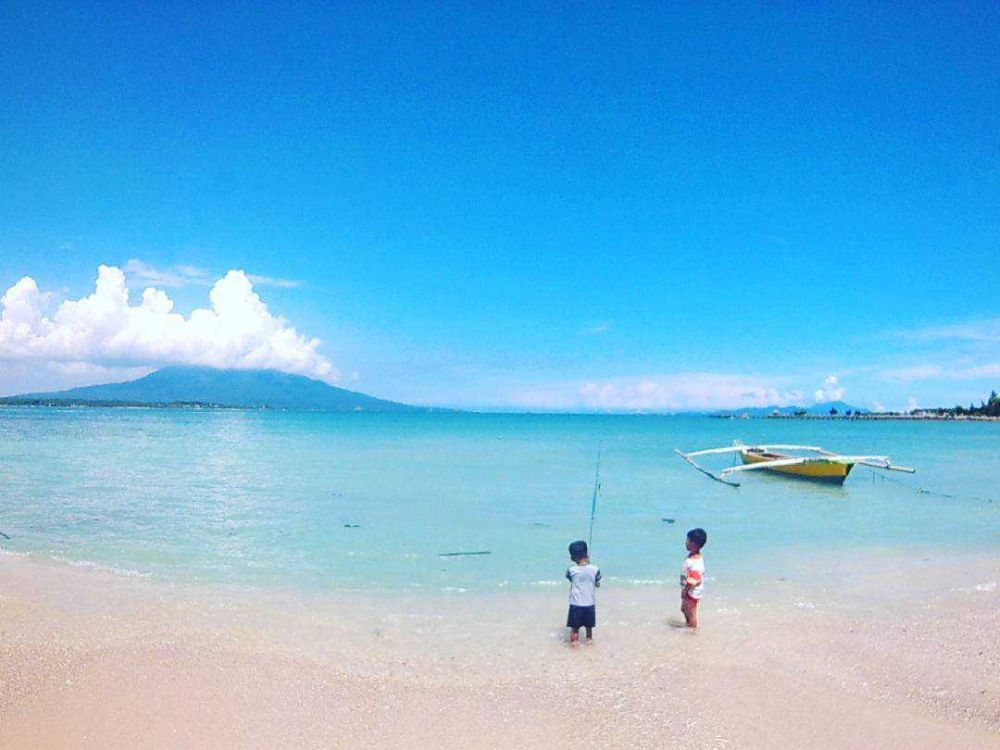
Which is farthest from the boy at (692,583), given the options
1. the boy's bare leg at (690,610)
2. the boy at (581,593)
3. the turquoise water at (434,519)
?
the turquoise water at (434,519)

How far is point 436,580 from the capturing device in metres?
12.2

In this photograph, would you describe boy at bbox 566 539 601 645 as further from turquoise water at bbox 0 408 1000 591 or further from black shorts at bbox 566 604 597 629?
turquoise water at bbox 0 408 1000 591

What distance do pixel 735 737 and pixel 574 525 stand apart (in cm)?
1315

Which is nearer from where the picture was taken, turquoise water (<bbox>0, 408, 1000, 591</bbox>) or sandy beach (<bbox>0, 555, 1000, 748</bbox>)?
sandy beach (<bbox>0, 555, 1000, 748</bbox>)

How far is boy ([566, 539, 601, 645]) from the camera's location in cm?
834

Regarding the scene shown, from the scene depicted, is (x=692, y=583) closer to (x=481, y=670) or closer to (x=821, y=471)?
(x=481, y=670)

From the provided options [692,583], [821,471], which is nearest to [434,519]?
[692,583]

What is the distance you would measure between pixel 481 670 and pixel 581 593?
5.41 ft

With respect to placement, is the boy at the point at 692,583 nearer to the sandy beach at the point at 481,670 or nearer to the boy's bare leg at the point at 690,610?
→ the boy's bare leg at the point at 690,610

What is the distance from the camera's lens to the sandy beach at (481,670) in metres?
5.96

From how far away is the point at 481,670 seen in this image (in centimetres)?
756

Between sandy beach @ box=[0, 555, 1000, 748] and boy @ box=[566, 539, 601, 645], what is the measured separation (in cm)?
30

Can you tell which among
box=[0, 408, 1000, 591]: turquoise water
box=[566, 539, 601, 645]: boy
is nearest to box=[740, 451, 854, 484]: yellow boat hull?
box=[0, 408, 1000, 591]: turquoise water

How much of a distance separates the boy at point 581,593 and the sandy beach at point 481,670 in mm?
300
